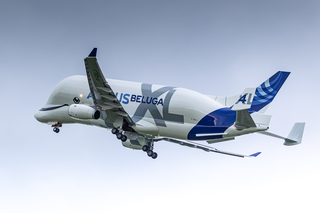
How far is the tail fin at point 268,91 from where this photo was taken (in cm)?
Answer: 4625

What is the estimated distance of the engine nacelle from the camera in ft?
152

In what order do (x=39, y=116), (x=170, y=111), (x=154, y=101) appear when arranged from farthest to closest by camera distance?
(x=39, y=116) < (x=154, y=101) < (x=170, y=111)

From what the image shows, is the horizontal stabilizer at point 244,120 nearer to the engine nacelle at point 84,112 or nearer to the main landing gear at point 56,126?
the engine nacelle at point 84,112

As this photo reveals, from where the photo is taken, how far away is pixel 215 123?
46250 millimetres

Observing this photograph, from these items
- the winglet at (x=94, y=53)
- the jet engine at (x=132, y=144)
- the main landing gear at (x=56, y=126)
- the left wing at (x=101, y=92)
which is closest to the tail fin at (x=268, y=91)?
the left wing at (x=101, y=92)

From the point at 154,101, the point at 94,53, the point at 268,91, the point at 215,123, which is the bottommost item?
the point at 215,123

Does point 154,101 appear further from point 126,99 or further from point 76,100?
point 76,100

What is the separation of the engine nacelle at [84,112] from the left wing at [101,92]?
0.57 metres

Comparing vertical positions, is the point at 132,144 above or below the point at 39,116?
below

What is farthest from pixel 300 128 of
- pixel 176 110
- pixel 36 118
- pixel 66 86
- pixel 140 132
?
pixel 36 118

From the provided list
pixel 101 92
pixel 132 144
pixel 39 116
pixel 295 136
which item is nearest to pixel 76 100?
pixel 39 116

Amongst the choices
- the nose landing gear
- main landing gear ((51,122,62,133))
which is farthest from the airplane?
main landing gear ((51,122,62,133))

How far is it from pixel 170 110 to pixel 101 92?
6533mm

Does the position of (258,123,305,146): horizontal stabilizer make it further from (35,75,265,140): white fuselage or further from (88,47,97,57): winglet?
(88,47,97,57): winglet
